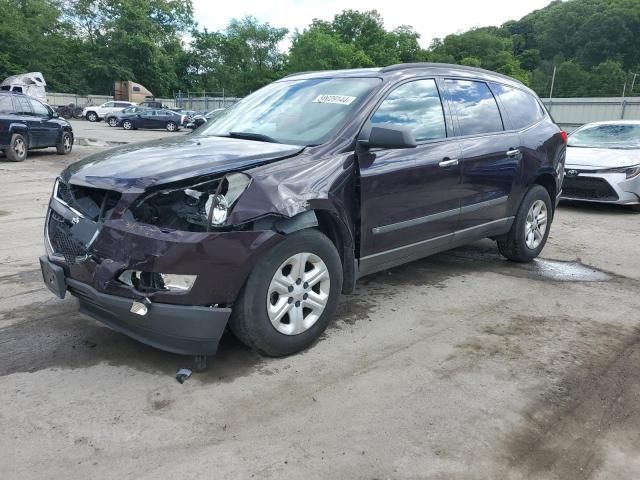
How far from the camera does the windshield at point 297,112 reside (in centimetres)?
383

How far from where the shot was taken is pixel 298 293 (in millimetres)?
3340

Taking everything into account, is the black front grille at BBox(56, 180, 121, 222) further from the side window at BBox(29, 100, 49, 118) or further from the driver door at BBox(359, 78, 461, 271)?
the side window at BBox(29, 100, 49, 118)

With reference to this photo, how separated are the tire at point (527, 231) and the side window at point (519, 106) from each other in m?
0.69

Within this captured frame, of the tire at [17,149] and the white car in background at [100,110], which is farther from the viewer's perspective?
the white car in background at [100,110]

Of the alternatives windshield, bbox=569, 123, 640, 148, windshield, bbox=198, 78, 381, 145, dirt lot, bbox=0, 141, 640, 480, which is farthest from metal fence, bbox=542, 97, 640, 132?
dirt lot, bbox=0, 141, 640, 480

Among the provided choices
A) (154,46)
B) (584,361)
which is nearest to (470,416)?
(584,361)

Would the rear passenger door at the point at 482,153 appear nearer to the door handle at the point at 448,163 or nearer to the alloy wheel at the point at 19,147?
the door handle at the point at 448,163

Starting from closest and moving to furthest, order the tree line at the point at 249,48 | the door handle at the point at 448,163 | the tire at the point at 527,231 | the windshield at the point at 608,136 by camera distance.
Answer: the door handle at the point at 448,163 < the tire at the point at 527,231 < the windshield at the point at 608,136 < the tree line at the point at 249,48

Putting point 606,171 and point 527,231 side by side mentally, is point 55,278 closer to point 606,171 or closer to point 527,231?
point 527,231

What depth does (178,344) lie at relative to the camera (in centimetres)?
298

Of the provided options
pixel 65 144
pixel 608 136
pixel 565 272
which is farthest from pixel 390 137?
pixel 65 144

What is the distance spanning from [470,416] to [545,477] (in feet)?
1.64

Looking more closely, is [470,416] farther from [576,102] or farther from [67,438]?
[576,102]

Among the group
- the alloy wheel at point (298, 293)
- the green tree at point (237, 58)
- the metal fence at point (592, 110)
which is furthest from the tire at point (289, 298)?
the green tree at point (237, 58)
